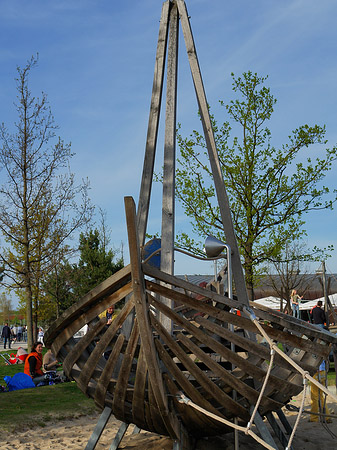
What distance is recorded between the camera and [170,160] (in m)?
5.28

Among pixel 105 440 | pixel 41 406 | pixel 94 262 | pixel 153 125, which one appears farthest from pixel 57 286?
pixel 153 125

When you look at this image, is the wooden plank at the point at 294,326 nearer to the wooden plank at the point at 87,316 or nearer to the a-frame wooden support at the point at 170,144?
the a-frame wooden support at the point at 170,144

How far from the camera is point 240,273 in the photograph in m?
5.42

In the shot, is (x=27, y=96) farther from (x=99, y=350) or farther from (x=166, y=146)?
(x=99, y=350)

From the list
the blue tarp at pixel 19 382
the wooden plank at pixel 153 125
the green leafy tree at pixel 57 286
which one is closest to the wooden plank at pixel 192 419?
the wooden plank at pixel 153 125

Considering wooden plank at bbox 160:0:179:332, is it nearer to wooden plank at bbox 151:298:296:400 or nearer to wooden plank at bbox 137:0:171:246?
wooden plank at bbox 137:0:171:246

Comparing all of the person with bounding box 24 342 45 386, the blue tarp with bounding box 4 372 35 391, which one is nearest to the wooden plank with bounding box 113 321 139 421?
the blue tarp with bounding box 4 372 35 391

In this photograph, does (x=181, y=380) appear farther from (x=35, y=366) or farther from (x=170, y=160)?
(x=35, y=366)

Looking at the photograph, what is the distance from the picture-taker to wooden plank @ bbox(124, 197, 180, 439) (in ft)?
11.8

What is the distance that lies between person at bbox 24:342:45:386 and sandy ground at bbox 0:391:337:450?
2.93 m

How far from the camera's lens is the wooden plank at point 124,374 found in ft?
13.5

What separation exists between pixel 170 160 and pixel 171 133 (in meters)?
0.32

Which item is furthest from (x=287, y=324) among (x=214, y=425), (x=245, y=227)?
(x=245, y=227)

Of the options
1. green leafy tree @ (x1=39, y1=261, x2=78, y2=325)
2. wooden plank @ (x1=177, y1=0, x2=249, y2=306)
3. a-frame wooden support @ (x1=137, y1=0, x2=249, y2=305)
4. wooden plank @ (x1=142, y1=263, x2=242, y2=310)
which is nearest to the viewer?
wooden plank @ (x1=142, y1=263, x2=242, y2=310)
